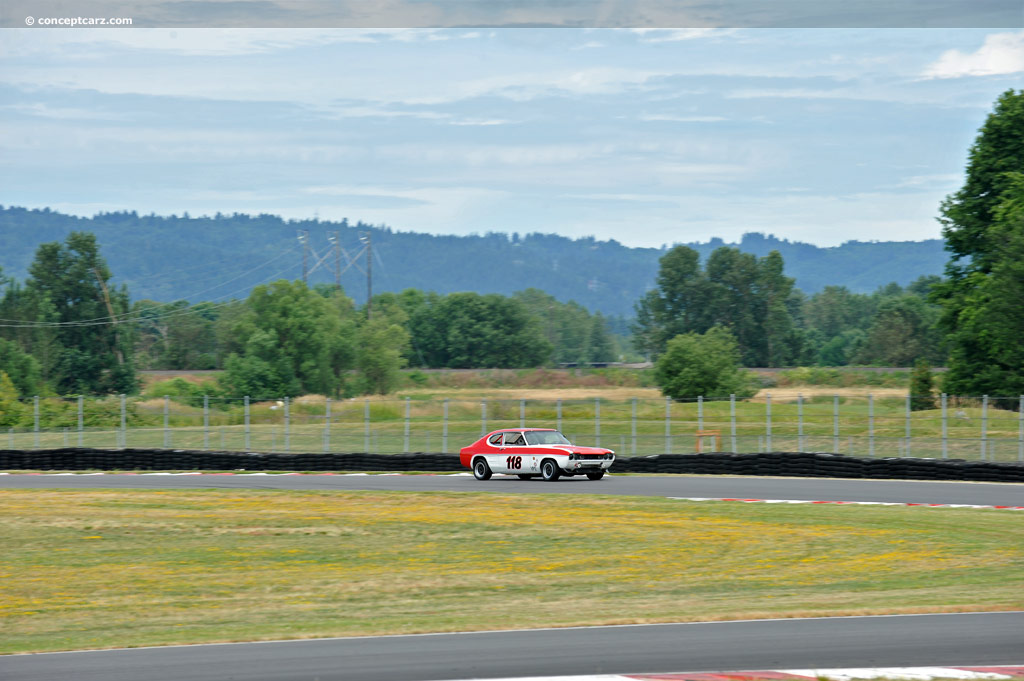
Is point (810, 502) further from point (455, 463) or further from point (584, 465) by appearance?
point (455, 463)

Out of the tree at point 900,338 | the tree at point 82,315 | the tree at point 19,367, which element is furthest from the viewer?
the tree at point 900,338

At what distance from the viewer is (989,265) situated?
175ft

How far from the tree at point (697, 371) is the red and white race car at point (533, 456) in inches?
1287

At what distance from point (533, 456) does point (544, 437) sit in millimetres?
644

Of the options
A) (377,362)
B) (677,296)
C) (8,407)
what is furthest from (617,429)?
A: (677,296)

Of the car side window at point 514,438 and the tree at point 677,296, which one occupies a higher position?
the tree at point 677,296

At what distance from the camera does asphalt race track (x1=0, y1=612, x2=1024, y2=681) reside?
341 inches

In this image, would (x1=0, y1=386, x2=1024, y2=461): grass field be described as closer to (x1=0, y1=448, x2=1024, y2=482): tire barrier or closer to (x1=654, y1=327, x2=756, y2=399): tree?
(x1=0, y1=448, x2=1024, y2=482): tire barrier

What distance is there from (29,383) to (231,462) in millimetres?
67933

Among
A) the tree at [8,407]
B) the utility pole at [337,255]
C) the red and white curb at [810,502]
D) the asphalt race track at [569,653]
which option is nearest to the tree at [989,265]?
the red and white curb at [810,502]

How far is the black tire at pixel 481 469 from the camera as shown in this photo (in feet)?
95.8

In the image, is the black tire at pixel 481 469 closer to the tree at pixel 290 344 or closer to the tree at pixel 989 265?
the tree at pixel 989 265

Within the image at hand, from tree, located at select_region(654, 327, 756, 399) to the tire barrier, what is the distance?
1195 inches

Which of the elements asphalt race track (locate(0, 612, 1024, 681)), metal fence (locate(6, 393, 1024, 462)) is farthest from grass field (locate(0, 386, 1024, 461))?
asphalt race track (locate(0, 612, 1024, 681))
